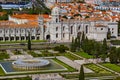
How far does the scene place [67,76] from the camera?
146ft

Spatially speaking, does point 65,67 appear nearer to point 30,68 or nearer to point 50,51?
point 30,68

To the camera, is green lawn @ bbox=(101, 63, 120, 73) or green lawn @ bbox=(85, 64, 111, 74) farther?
green lawn @ bbox=(101, 63, 120, 73)

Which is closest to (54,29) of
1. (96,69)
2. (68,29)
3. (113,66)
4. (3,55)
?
(68,29)

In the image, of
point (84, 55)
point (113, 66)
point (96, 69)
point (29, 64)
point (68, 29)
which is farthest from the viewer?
point (68, 29)

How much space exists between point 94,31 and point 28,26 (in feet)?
48.3

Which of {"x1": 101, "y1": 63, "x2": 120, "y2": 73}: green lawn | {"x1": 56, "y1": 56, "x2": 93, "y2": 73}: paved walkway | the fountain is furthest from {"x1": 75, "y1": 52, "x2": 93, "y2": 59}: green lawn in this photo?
the fountain

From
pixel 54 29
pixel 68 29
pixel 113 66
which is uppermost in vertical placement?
pixel 54 29

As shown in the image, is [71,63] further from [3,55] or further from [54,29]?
[54,29]

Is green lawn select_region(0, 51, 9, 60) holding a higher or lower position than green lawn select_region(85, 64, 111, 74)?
higher

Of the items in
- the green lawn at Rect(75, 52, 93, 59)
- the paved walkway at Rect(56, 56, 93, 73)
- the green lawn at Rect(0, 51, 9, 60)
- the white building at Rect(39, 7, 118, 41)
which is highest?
the white building at Rect(39, 7, 118, 41)

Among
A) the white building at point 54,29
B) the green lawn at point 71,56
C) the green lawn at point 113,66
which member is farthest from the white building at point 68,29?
the green lawn at point 113,66

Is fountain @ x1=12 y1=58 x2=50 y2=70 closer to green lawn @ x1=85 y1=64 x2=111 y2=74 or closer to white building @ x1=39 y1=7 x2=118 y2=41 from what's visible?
green lawn @ x1=85 y1=64 x2=111 y2=74

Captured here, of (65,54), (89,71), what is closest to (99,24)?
(65,54)

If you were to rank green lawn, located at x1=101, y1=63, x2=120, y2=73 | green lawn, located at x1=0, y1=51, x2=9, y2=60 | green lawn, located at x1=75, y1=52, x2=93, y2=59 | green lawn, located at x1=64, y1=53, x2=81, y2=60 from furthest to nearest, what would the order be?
green lawn, located at x1=75, y1=52, x2=93, y2=59 < green lawn, located at x1=64, y1=53, x2=81, y2=60 < green lawn, located at x1=0, y1=51, x2=9, y2=60 < green lawn, located at x1=101, y1=63, x2=120, y2=73
